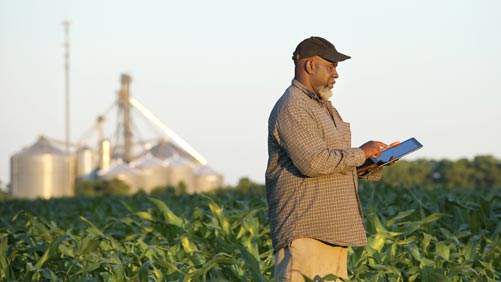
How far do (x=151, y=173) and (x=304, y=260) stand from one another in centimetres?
9338

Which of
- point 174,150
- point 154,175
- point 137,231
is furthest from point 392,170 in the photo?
point 137,231

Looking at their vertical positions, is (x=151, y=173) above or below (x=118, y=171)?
below

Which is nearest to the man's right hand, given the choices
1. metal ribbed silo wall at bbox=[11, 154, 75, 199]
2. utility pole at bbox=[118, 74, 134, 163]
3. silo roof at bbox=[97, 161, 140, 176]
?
metal ribbed silo wall at bbox=[11, 154, 75, 199]

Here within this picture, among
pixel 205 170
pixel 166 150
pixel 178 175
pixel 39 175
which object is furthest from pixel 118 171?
pixel 166 150

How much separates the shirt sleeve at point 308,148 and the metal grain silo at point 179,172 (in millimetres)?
90732

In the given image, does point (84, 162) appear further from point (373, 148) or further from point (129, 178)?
point (373, 148)

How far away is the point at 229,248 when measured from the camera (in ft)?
30.9

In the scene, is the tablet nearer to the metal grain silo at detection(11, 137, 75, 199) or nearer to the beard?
the beard

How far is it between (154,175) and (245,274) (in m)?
92.0

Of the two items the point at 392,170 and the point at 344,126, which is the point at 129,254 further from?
the point at 392,170

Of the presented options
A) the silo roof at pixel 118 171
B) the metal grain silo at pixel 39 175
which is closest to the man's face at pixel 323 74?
the metal grain silo at pixel 39 175

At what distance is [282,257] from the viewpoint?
6.59m

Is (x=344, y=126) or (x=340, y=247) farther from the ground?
(x=344, y=126)

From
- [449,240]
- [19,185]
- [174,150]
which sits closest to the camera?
[449,240]
